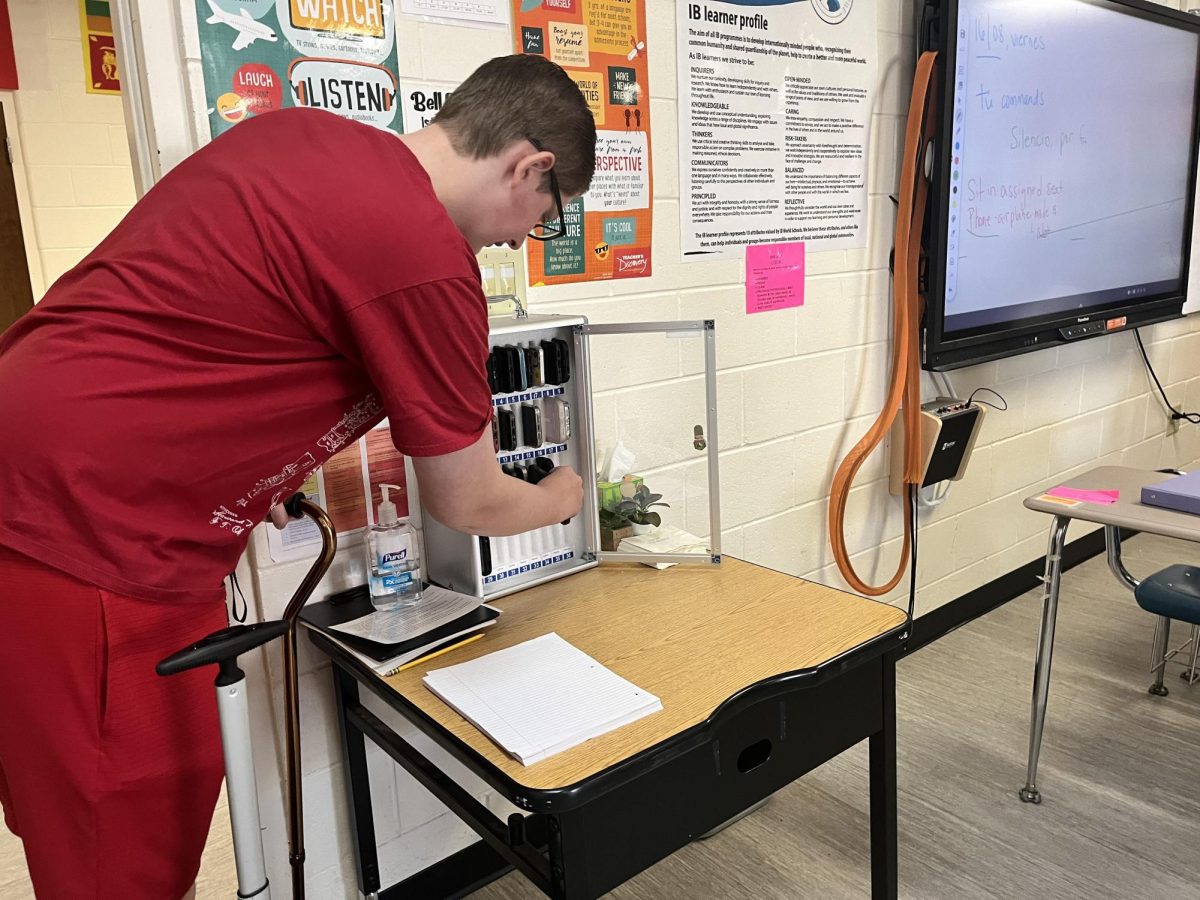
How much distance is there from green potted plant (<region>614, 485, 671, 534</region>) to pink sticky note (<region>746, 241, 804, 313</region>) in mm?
661

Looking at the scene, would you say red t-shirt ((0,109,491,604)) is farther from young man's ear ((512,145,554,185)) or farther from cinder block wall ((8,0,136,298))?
cinder block wall ((8,0,136,298))

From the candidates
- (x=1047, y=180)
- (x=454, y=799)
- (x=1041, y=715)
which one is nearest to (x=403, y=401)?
(x=454, y=799)

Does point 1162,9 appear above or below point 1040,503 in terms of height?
above

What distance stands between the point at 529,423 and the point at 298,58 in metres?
0.72

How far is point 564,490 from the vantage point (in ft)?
4.76

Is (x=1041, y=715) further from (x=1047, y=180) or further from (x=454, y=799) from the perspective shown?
(x=1047, y=180)

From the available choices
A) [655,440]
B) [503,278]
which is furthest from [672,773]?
[503,278]

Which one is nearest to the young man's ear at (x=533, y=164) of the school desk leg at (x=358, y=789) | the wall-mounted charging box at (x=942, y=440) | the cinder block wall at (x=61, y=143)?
the school desk leg at (x=358, y=789)

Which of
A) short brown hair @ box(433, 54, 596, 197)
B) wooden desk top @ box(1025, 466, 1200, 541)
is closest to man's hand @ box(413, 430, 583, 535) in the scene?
short brown hair @ box(433, 54, 596, 197)

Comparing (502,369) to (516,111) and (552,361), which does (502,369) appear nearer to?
(552,361)

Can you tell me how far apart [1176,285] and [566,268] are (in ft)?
9.63

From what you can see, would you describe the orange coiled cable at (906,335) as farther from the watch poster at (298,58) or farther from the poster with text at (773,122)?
the watch poster at (298,58)

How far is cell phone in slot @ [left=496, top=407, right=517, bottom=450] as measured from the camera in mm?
1621

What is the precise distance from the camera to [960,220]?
2.63m
